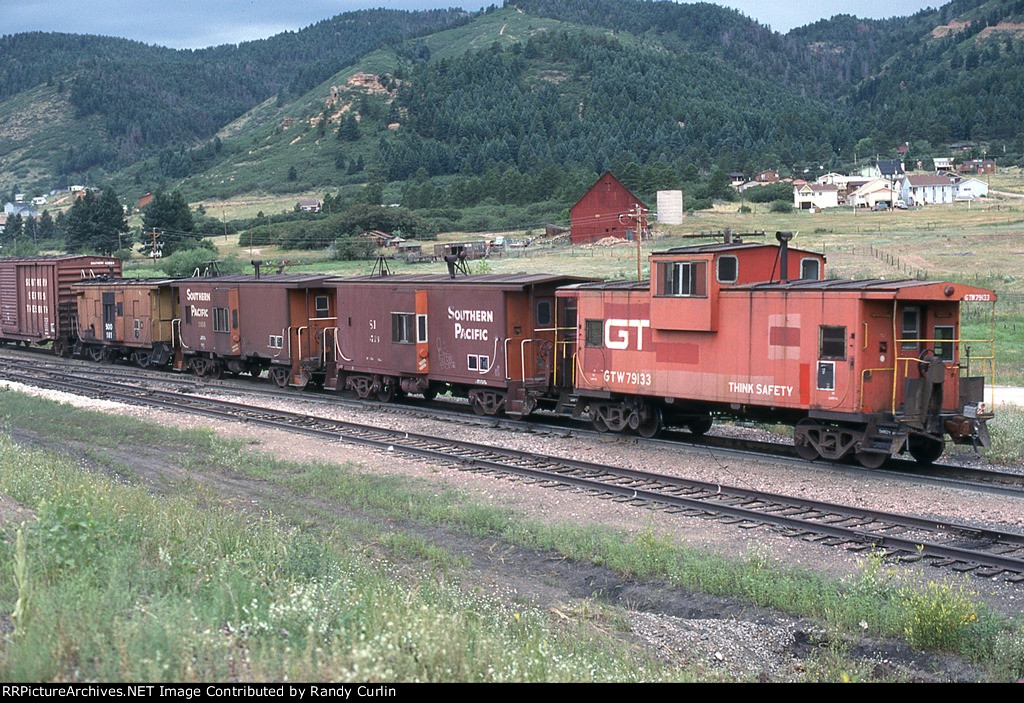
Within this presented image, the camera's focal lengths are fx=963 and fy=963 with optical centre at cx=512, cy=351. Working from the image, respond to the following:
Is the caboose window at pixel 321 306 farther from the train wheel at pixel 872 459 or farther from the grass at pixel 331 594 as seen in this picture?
the train wheel at pixel 872 459

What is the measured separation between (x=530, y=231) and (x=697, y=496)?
6780 cm

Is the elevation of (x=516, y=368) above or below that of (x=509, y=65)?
below

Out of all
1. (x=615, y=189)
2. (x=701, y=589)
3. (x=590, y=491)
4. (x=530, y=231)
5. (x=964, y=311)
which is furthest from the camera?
(x=530, y=231)

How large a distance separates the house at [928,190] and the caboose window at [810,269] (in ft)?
343

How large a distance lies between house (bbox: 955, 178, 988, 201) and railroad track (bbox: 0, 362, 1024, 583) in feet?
353

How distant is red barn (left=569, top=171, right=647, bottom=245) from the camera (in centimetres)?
6975

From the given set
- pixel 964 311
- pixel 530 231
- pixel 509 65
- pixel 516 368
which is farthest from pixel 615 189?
pixel 509 65

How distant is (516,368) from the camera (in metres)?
24.0

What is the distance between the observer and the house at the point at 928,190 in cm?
11700

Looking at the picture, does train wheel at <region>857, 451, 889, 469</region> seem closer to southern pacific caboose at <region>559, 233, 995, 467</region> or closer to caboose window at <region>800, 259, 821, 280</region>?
southern pacific caboose at <region>559, 233, 995, 467</region>

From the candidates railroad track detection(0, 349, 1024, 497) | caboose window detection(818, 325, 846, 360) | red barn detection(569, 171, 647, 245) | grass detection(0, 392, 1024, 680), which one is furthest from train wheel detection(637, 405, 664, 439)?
red barn detection(569, 171, 647, 245)

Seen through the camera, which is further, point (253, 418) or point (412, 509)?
point (253, 418)

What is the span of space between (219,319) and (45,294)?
14436mm
